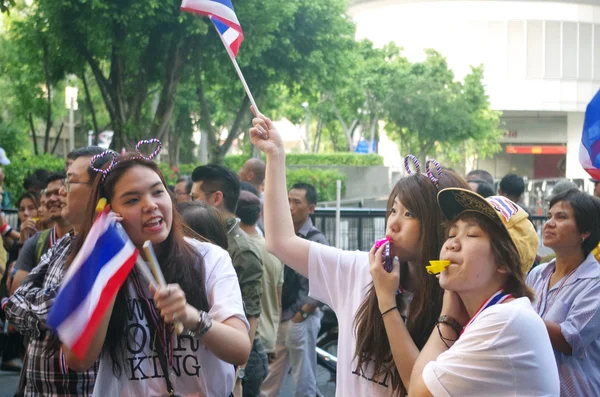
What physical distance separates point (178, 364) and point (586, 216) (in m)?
2.55

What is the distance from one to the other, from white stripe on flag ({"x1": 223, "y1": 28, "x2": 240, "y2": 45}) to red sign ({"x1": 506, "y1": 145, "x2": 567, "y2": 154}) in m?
57.6

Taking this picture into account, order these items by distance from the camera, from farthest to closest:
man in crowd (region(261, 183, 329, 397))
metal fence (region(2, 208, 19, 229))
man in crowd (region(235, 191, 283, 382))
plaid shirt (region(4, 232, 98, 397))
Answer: metal fence (region(2, 208, 19, 229))
man in crowd (region(261, 183, 329, 397))
man in crowd (region(235, 191, 283, 382))
plaid shirt (region(4, 232, 98, 397))

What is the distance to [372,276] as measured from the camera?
3.07m

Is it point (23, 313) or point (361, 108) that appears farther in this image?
point (361, 108)

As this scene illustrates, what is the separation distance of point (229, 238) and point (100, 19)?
13018mm

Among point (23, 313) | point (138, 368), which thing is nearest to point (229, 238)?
point (23, 313)

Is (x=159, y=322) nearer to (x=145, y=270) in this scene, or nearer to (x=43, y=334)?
(x=145, y=270)

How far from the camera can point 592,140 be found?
4.66m

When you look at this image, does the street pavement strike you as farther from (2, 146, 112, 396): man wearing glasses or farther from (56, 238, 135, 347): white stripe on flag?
(56, 238, 135, 347): white stripe on flag

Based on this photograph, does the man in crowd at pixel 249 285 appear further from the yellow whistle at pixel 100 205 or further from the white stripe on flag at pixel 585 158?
the white stripe on flag at pixel 585 158

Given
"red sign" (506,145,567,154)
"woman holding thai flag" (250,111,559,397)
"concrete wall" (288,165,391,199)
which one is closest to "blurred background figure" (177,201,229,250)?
"woman holding thai flag" (250,111,559,397)

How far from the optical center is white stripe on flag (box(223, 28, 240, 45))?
438cm

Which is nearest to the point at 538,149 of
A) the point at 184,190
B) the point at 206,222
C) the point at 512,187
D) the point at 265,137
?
the point at 512,187

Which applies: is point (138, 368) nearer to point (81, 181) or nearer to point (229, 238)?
point (81, 181)
